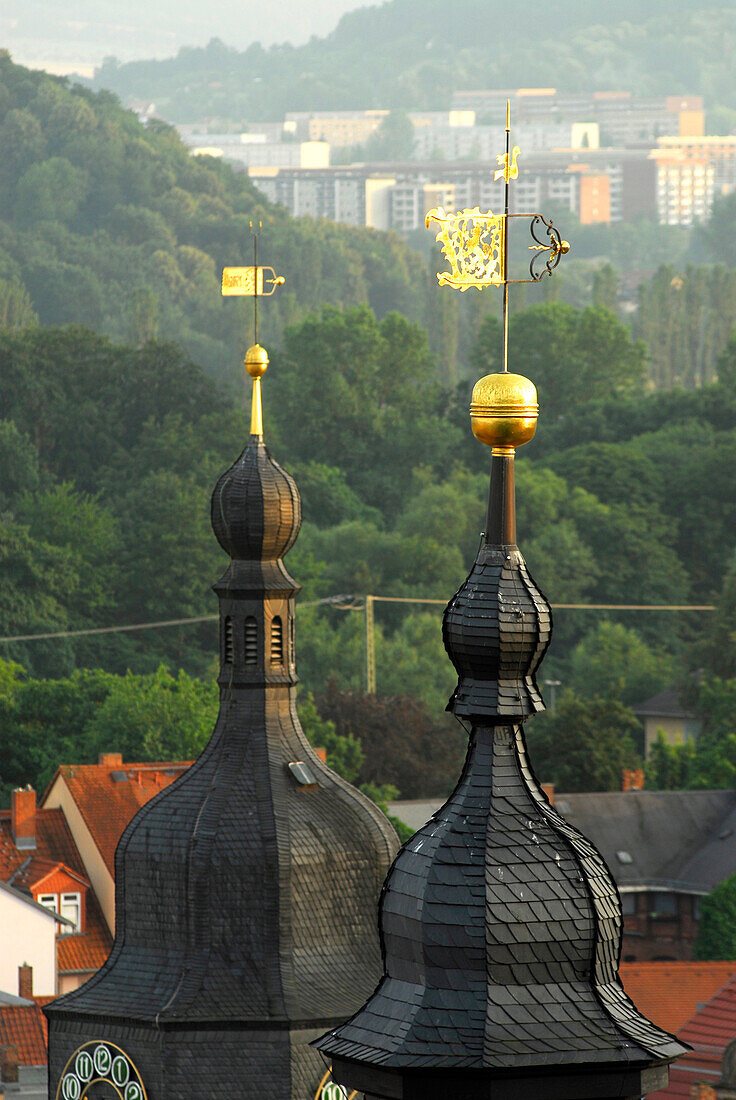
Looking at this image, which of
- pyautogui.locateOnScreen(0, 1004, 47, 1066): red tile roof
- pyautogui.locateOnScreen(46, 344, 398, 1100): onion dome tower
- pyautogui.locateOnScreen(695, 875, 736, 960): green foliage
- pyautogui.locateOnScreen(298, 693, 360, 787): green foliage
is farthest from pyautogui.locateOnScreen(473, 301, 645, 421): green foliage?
pyautogui.locateOnScreen(46, 344, 398, 1100): onion dome tower

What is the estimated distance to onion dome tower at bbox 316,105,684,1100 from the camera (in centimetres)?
1428

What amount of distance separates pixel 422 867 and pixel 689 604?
12500cm

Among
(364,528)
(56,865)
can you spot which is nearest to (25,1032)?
(56,865)

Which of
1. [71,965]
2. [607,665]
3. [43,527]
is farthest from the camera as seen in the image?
[43,527]

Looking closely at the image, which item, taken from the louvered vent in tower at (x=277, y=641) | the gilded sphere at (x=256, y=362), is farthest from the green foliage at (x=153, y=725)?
the louvered vent in tower at (x=277, y=641)

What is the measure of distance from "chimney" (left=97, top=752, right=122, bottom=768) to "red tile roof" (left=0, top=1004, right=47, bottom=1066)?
75.7ft

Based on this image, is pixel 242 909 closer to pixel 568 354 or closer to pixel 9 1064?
pixel 9 1064

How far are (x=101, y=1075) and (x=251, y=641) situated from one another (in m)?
6.81

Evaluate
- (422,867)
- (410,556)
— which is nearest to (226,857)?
(422,867)

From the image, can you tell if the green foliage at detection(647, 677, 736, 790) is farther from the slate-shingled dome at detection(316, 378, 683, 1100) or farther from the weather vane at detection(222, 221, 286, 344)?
the slate-shingled dome at detection(316, 378, 683, 1100)

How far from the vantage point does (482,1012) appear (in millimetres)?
14367

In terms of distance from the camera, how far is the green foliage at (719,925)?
81.8 m

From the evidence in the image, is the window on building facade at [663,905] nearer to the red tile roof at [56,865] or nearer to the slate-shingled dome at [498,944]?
the red tile roof at [56,865]

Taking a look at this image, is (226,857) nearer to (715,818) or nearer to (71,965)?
(71,965)
